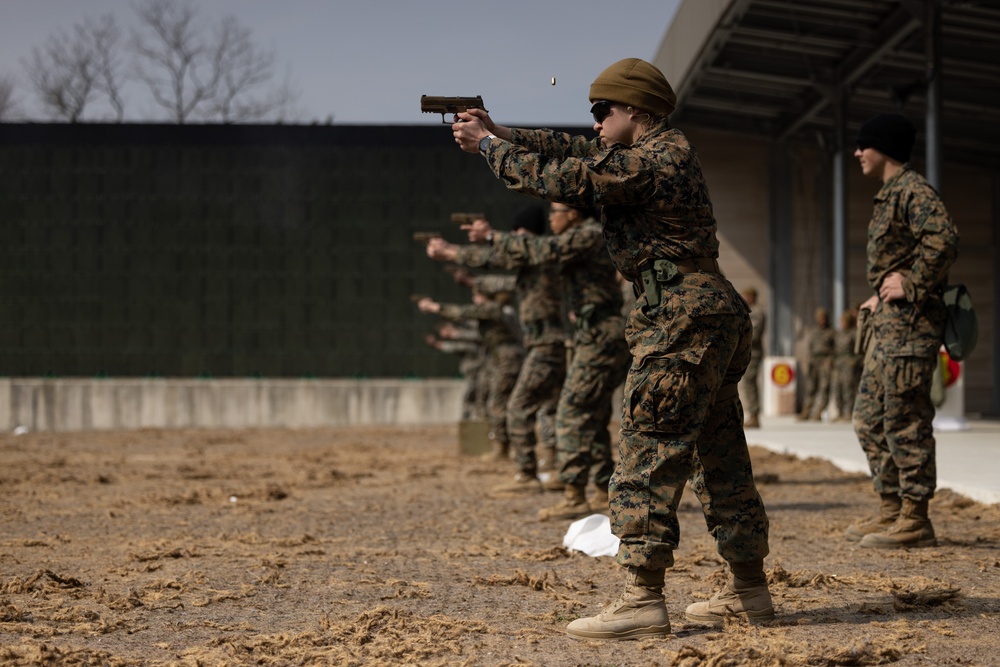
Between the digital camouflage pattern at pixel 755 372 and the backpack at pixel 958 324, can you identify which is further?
the digital camouflage pattern at pixel 755 372

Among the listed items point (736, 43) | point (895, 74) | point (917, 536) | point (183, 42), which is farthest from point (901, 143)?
point (183, 42)

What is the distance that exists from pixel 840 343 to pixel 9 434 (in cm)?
1262

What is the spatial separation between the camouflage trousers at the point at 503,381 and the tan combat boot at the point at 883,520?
562 cm

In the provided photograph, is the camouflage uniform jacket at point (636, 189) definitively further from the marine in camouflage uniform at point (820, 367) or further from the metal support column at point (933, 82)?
the marine in camouflage uniform at point (820, 367)

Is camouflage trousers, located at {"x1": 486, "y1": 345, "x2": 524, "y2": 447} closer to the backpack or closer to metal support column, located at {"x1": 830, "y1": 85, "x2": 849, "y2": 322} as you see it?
the backpack

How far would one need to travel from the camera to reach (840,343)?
19578 mm

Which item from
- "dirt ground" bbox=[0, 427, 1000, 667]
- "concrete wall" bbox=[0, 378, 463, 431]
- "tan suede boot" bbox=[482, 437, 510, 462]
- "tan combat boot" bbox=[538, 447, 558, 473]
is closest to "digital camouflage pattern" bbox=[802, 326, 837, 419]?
"concrete wall" bbox=[0, 378, 463, 431]

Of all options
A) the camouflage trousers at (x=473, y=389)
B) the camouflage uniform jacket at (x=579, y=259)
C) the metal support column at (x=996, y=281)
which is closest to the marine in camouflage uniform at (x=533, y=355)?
the camouflage uniform jacket at (x=579, y=259)

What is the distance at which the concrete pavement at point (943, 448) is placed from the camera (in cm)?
922

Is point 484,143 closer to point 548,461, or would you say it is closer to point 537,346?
point 537,346

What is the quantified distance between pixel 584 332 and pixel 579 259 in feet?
1.45

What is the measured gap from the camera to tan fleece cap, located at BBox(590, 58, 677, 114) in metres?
4.69

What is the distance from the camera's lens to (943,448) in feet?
41.4

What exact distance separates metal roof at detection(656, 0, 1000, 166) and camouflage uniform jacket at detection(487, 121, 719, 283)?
1044cm
